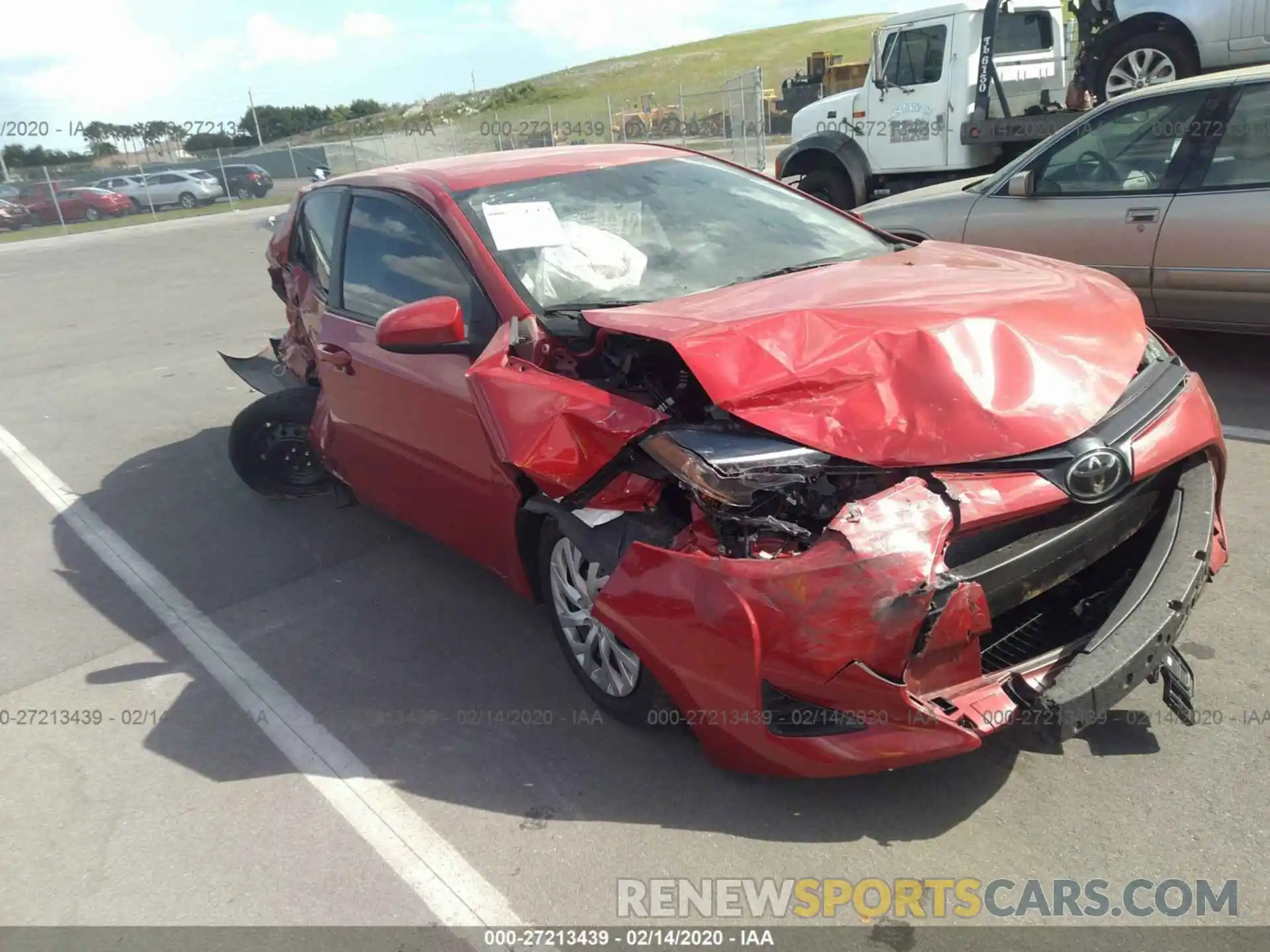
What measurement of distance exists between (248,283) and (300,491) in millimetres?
10428

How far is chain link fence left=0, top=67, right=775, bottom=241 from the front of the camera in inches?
1313

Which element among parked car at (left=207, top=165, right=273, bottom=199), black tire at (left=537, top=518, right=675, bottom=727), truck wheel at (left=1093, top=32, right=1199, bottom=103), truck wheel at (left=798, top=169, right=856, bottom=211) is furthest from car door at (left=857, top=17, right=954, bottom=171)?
parked car at (left=207, top=165, right=273, bottom=199)

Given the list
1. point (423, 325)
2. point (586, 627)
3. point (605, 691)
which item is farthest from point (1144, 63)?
point (605, 691)

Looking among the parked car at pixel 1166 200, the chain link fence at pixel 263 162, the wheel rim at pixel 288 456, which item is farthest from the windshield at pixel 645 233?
the chain link fence at pixel 263 162

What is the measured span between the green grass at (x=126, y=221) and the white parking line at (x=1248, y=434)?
110 ft

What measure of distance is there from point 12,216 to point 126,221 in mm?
3637

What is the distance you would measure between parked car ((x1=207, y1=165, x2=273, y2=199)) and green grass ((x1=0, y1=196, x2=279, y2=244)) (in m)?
0.31

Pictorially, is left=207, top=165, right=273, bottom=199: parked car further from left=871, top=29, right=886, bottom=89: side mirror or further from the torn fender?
the torn fender

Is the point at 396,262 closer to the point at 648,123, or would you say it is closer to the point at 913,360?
the point at 913,360

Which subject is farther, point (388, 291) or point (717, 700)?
point (388, 291)

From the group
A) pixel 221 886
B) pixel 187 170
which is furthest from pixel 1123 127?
pixel 187 170

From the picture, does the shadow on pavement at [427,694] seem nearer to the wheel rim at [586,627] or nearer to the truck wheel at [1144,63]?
the wheel rim at [586,627]

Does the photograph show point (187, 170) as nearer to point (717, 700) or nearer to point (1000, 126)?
point (1000, 126)

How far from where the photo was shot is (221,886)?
279cm
